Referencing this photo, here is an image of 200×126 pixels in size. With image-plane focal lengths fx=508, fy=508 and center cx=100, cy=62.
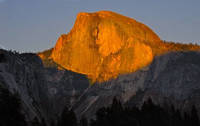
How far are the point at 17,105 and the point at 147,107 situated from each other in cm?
5369

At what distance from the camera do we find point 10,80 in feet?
389

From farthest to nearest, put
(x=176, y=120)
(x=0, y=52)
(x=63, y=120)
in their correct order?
(x=0, y=52), (x=176, y=120), (x=63, y=120)

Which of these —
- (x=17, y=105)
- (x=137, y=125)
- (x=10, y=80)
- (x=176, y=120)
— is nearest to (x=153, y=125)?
(x=137, y=125)

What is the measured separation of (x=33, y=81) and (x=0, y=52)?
89.0 feet

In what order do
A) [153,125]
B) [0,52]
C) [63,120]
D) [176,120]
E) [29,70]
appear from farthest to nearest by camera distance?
[29,70] < [0,52] < [176,120] < [153,125] < [63,120]

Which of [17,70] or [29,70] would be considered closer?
[17,70]

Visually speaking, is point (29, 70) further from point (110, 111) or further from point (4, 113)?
point (4, 113)

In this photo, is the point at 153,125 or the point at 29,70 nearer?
the point at 153,125

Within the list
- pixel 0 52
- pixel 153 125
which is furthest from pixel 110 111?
pixel 0 52

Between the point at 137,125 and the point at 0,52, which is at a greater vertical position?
the point at 0,52

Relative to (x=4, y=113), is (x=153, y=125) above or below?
below

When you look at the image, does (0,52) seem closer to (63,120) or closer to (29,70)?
(29,70)

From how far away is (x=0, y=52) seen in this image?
12762 cm

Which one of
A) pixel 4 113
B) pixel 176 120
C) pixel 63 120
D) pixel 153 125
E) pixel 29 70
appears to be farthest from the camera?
pixel 29 70
